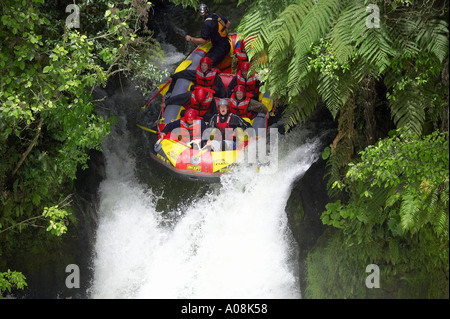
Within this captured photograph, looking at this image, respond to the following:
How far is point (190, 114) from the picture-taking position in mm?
8727

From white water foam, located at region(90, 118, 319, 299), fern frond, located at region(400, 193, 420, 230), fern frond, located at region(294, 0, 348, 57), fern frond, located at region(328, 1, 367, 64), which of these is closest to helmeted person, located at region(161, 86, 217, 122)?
white water foam, located at region(90, 118, 319, 299)

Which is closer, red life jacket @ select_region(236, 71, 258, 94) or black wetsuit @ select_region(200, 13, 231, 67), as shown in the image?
red life jacket @ select_region(236, 71, 258, 94)

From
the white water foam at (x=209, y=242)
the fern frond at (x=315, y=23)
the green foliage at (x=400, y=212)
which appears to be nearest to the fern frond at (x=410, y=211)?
the green foliage at (x=400, y=212)

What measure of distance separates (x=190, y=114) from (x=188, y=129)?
0.25 meters

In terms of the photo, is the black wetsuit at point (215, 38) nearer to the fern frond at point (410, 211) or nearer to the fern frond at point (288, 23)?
the fern frond at point (288, 23)

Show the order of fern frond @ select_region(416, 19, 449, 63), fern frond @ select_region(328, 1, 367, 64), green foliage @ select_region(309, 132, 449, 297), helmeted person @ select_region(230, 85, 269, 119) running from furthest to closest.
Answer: helmeted person @ select_region(230, 85, 269, 119) < green foliage @ select_region(309, 132, 449, 297) < fern frond @ select_region(328, 1, 367, 64) < fern frond @ select_region(416, 19, 449, 63)

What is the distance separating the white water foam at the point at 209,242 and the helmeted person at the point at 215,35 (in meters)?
1.88

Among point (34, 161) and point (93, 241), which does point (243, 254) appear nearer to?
point (93, 241)

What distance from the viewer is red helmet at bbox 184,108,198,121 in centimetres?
871

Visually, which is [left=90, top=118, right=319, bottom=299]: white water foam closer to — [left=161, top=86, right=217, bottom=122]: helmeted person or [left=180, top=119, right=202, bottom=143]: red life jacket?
[left=180, top=119, right=202, bottom=143]: red life jacket

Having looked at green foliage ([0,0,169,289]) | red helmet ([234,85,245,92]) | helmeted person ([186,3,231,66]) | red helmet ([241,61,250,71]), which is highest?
helmeted person ([186,3,231,66])

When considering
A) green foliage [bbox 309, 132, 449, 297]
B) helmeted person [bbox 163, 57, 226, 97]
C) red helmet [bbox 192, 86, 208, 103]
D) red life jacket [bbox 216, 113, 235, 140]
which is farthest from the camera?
helmeted person [bbox 163, 57, 226, 97]

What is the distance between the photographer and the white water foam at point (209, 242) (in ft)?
25.2

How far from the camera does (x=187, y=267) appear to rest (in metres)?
7.93
